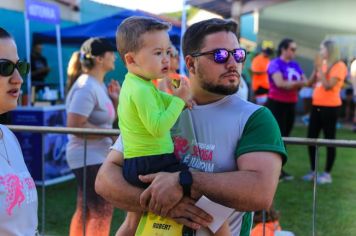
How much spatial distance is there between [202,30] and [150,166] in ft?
1.91

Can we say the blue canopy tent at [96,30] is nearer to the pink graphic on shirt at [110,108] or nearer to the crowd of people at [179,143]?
the pink graphic on shirt at [110,108]

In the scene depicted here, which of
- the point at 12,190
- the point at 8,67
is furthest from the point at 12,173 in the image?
the point at 8,67

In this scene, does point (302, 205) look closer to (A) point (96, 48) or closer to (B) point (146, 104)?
(A) point (96, 48)

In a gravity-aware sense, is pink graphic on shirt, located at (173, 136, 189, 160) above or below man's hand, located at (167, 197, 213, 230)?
above

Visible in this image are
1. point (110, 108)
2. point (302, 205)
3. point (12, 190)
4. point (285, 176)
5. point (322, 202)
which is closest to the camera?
point (12, 190)

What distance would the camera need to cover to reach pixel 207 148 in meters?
1.80

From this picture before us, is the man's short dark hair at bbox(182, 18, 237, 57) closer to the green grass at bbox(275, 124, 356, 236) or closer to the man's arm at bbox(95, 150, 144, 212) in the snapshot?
the man's arm at bbox(95, 150, 144, 212)

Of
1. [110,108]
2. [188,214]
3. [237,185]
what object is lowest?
[188,214]

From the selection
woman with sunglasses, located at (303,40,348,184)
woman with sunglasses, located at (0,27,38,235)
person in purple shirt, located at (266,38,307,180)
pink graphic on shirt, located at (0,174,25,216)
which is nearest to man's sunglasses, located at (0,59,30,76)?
woman with sunglasses, located at (0,27,38,235)

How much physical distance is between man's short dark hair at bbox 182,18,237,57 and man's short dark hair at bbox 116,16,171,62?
122mm

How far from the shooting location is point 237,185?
164 centimetres

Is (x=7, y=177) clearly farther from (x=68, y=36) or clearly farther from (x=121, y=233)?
(x=68, y=36)

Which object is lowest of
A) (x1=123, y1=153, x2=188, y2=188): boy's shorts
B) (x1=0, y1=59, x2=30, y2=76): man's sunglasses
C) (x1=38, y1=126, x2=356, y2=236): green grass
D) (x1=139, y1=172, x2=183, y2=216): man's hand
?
(x1=38, y1=126, x2=356, y2=236): green grass

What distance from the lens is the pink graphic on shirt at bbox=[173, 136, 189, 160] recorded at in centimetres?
187
